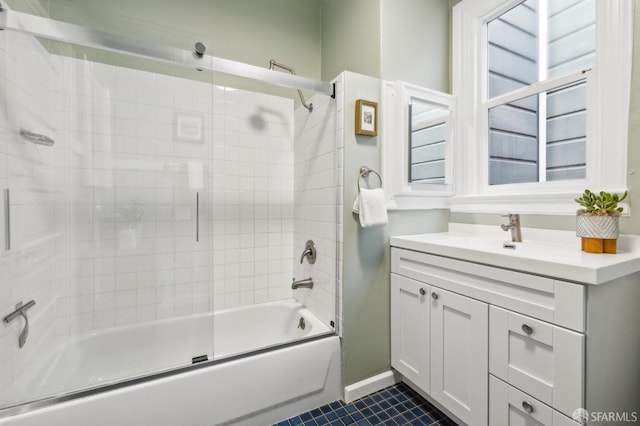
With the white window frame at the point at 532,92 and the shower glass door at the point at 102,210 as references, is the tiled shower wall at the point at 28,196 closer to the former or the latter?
the shower glass door at the point at 102,210

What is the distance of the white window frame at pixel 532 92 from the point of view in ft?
4.14

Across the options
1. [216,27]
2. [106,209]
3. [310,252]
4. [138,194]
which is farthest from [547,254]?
[216,27]

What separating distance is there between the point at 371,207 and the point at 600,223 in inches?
37.3

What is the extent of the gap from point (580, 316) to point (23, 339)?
2.24m

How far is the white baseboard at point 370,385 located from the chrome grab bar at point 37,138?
2.07 meters

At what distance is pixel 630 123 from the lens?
1.23m

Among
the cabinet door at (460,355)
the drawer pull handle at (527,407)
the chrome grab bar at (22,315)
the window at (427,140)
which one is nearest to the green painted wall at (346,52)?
the window at (427,140)

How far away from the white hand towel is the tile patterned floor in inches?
39.4

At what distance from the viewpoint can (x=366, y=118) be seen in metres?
1.62

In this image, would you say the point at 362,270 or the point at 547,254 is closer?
the point at 547,254

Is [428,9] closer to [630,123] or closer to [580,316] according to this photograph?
[630,123]

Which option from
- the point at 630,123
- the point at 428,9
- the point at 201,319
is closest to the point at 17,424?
the point at 201,319

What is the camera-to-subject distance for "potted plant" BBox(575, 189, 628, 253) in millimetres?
1116

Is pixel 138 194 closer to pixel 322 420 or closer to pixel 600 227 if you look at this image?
pixel 322 420
